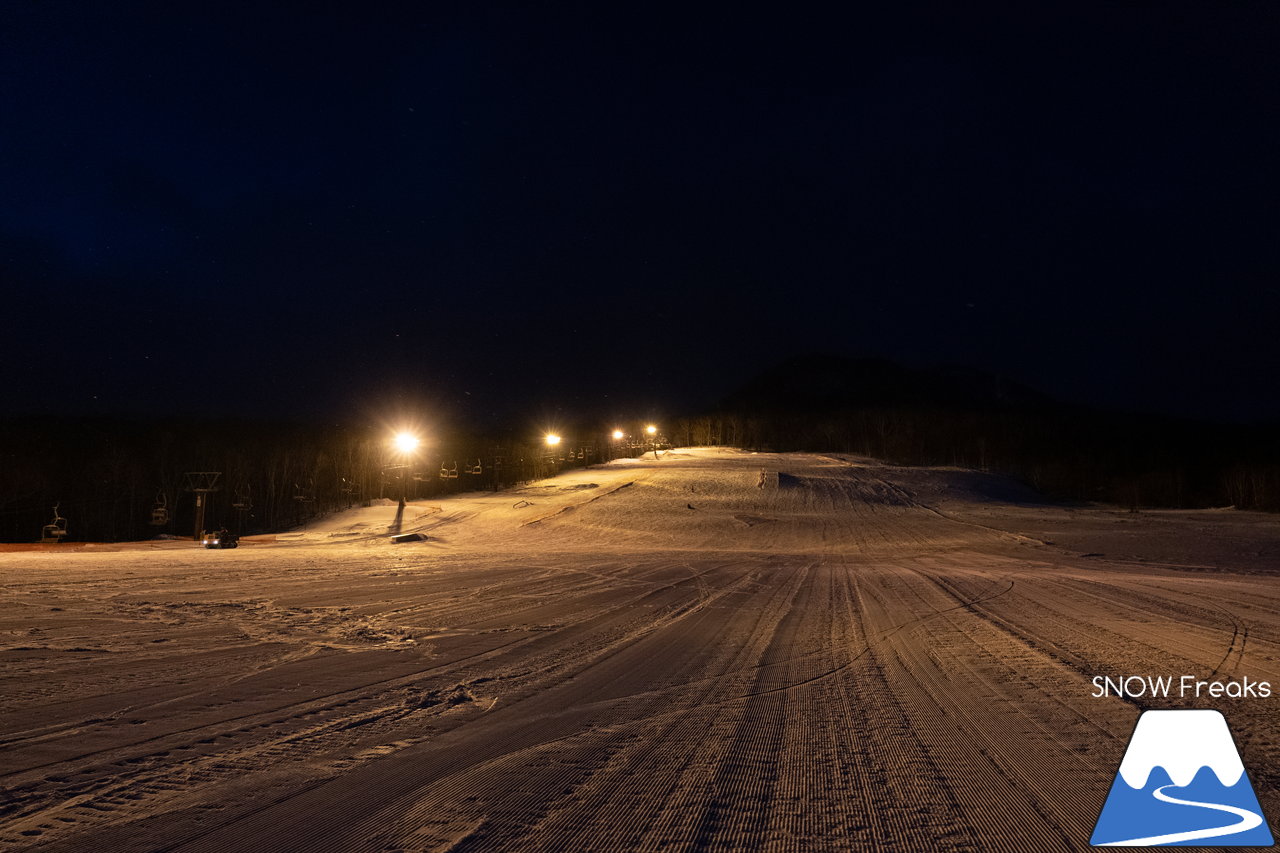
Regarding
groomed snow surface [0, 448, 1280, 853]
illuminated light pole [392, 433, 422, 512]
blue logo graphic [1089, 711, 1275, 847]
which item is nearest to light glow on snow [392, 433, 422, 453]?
illuminated light pole [392, 433, 422, 512]

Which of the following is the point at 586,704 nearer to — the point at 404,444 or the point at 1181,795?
the point at 1181,795

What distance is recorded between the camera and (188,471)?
2660 inches

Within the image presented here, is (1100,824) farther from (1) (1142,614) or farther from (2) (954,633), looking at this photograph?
(1) (1142,614)

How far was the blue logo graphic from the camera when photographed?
379cm

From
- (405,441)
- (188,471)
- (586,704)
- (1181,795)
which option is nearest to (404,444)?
(405,441)

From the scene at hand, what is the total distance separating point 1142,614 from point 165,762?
12774 mm

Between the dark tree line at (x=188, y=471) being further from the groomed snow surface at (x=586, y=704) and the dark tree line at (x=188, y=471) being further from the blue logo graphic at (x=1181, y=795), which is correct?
the blue logo graphic at (x=1181, y=795)

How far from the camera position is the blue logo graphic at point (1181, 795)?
379cm

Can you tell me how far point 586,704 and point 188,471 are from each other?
246 ft

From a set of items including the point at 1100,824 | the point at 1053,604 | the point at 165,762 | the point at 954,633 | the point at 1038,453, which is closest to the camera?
the point at 1100,824

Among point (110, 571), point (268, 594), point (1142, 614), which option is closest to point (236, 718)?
point (268, 594)

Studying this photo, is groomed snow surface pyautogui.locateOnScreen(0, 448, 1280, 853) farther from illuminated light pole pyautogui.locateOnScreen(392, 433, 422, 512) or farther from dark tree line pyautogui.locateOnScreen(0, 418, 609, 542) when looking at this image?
dark tree line pyautogui.locateOnScreen(0, 418, 609, 542)

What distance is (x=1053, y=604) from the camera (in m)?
12.2

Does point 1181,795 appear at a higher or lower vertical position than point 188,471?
lower
